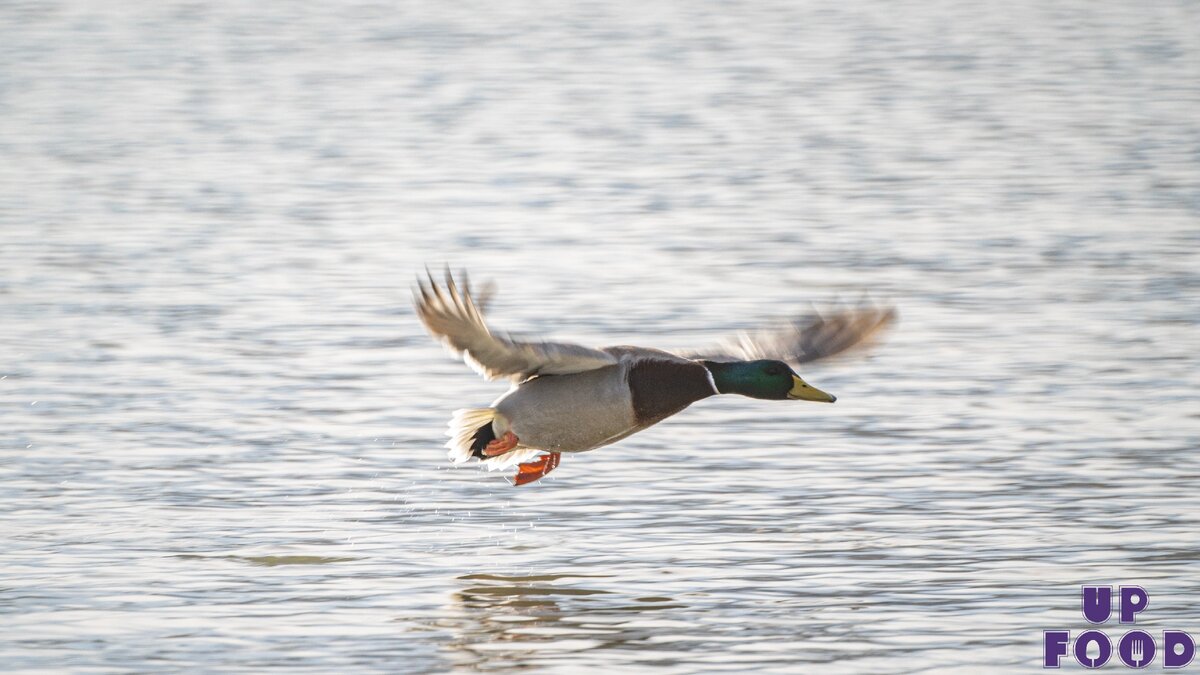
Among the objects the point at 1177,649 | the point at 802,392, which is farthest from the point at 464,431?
the point at 1177,649

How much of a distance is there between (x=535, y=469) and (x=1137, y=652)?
8.60 ft

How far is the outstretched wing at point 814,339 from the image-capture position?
871 centimetres

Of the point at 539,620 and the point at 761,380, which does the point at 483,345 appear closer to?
the point at 539,620

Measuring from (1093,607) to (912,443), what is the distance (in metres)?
2.49

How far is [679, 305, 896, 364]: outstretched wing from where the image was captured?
8711 millimetres

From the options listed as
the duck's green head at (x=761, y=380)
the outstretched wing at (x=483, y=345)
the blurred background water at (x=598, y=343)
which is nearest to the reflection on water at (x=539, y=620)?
the blurred background water at (x=598, y=343)

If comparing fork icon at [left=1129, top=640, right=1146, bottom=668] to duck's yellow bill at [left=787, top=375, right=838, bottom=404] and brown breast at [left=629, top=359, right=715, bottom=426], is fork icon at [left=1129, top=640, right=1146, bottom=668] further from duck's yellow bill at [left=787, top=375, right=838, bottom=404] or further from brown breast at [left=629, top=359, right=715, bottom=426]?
brown breast at [left=629, top=359, right=715, bottom=426]

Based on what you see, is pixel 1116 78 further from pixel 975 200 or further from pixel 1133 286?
pixel 1133 286

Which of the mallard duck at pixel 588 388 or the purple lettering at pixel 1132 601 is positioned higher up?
the mallard duck at pixel 588 388

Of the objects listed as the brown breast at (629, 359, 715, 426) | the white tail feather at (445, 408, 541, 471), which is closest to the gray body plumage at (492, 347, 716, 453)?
the brown breast at (629, 359, 715, 426)

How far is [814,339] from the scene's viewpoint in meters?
8.88
